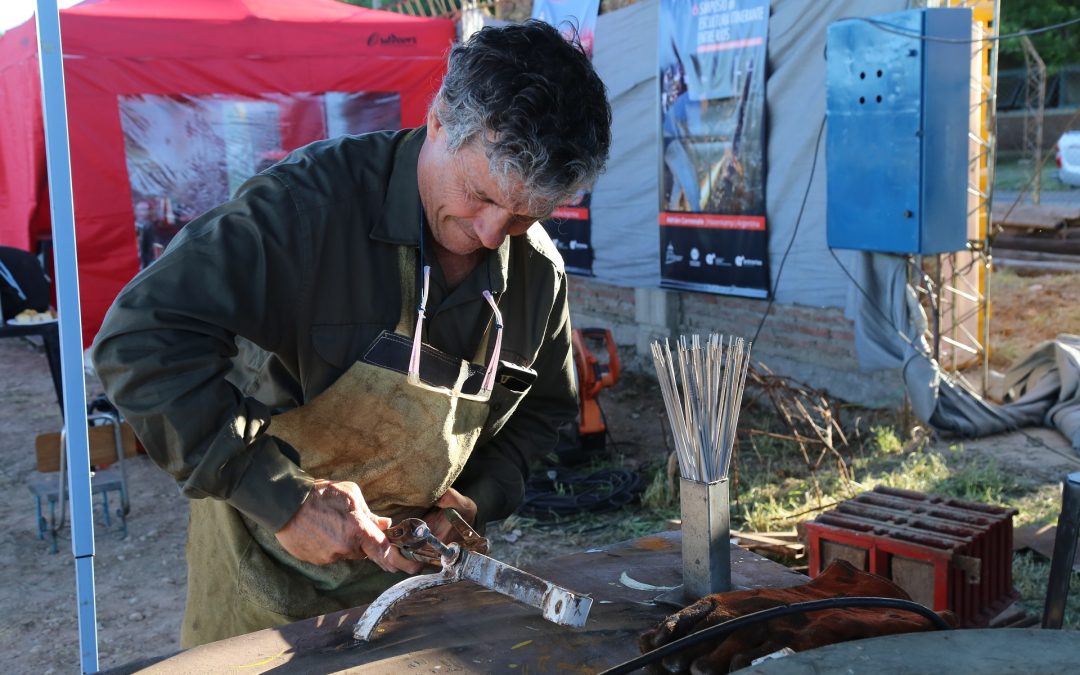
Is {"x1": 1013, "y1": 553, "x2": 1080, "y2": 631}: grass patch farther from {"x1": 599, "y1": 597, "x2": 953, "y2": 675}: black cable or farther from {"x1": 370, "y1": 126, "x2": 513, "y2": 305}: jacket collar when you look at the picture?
{"x1": 370, "y1": 126, "x2": 513, "y2": 305}: jacket collar

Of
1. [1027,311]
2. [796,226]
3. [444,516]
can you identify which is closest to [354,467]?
[444,516]

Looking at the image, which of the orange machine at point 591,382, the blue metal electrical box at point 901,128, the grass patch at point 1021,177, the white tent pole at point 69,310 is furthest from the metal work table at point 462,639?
the grass patch at point 1021,177

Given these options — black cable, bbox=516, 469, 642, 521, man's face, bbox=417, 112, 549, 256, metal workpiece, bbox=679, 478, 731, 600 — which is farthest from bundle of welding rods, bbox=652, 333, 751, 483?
black cable, bbox=516, 469, 642, 521

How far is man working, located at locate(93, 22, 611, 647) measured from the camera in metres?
1.64

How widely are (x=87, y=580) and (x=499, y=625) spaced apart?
1.26m

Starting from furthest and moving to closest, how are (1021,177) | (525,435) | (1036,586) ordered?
(1021,177) → (1036,586) → (525,435)

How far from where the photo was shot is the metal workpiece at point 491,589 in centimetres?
161

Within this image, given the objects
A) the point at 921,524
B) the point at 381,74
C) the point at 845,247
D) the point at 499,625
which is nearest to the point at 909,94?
the point at 845,247

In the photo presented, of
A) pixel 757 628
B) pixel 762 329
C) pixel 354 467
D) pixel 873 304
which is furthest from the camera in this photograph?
pixel 762 329

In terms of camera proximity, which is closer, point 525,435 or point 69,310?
point 525,435

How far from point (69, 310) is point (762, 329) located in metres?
5.21

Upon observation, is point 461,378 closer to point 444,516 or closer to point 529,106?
point 444,516

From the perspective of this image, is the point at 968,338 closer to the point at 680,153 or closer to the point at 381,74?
the point at 680,153

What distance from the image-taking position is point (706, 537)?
5.73ft
